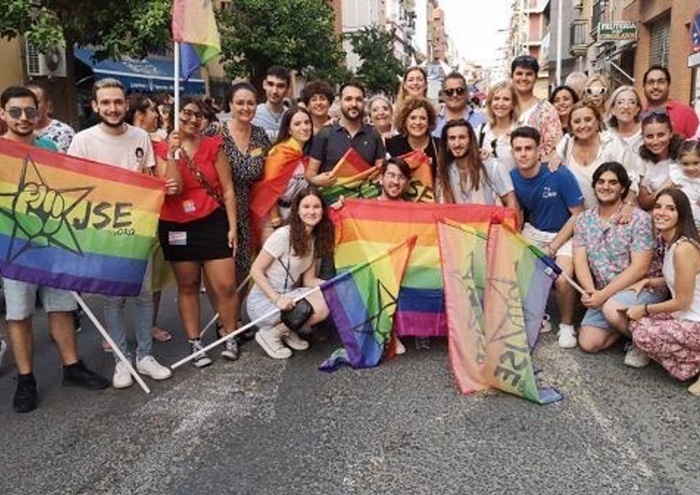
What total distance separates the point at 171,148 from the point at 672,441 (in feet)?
11.1

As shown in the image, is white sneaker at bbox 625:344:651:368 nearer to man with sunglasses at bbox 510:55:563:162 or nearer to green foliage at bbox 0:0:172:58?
man with sunglasses at bbox 510:55:563:162

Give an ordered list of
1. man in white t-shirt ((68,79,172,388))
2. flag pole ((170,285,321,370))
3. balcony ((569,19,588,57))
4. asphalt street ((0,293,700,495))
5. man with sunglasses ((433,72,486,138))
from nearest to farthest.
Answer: asphalt street ((0,293,700,495)) → man in white t-shirt ((68,79,172,388)) → flag pole ((170,285,321,370)) → man with sunglasses ((433,72,486,138)) → balcony ((569,19,588,57))

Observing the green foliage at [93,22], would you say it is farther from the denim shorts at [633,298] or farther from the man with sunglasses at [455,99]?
the denim shorts at [633,298]

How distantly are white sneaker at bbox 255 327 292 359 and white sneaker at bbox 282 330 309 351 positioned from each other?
6 cm

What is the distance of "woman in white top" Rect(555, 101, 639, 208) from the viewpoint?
18.0 ft

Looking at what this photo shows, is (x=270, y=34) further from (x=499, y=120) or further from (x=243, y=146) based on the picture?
(x=243, y=146)

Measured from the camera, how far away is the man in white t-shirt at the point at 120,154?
4375 mm

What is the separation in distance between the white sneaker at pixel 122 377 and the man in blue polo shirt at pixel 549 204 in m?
3.05

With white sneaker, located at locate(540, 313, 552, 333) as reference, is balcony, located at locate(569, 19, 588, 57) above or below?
above

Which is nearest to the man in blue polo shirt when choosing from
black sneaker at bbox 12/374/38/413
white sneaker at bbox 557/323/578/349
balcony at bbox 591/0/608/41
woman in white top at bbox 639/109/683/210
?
white sneaker at bbox 557/323/578/349

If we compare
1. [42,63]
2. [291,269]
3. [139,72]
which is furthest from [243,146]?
[139,72]

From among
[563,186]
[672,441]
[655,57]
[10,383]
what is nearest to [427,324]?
[563,186]

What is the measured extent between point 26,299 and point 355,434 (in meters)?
2.16

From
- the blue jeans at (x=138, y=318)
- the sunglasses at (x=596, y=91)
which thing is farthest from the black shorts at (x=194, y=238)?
the sunglasses at (x=596, y=91)
